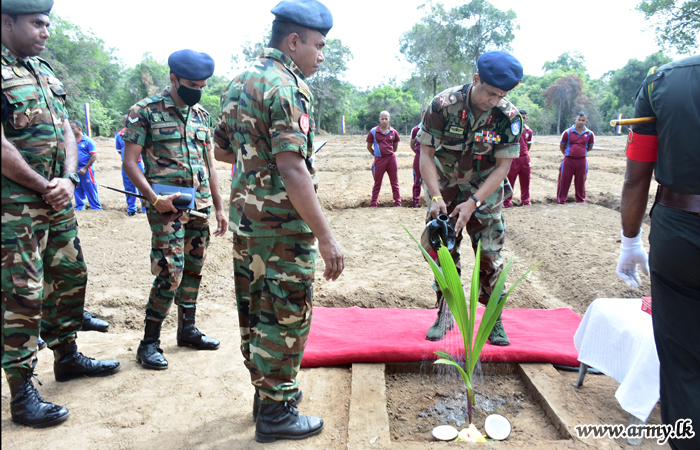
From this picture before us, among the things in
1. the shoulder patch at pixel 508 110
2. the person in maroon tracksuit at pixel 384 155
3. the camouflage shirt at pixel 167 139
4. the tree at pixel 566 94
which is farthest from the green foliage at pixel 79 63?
the tree at pixel 566 94

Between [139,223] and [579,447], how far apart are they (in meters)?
7.04

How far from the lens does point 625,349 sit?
7.43 ft

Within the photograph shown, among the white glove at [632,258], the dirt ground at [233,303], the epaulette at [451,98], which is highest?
the epaulette at [451,98]

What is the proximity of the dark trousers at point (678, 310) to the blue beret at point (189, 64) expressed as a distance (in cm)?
251

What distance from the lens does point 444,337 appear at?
10.1 ft

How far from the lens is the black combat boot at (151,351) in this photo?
275 centimetres

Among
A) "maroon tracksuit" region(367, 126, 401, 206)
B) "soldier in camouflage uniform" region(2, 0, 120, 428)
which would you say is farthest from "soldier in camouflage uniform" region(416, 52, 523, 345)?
"maroon tracksuit" region(367, 126, 401, 206)

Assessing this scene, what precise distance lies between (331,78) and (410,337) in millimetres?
36656

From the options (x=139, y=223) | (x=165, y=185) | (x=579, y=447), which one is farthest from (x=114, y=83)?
(x=579, y=447)

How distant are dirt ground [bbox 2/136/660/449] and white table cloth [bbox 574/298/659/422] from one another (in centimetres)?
21

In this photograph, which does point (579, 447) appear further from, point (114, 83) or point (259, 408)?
point (114, 83)

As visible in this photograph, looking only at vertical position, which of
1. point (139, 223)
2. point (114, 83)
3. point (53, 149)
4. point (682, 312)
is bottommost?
point (139, 223)

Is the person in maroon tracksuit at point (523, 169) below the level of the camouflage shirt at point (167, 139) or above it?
below

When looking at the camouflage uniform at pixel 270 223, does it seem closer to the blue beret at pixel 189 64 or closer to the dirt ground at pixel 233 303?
the dirt ground at pixel 233 303
